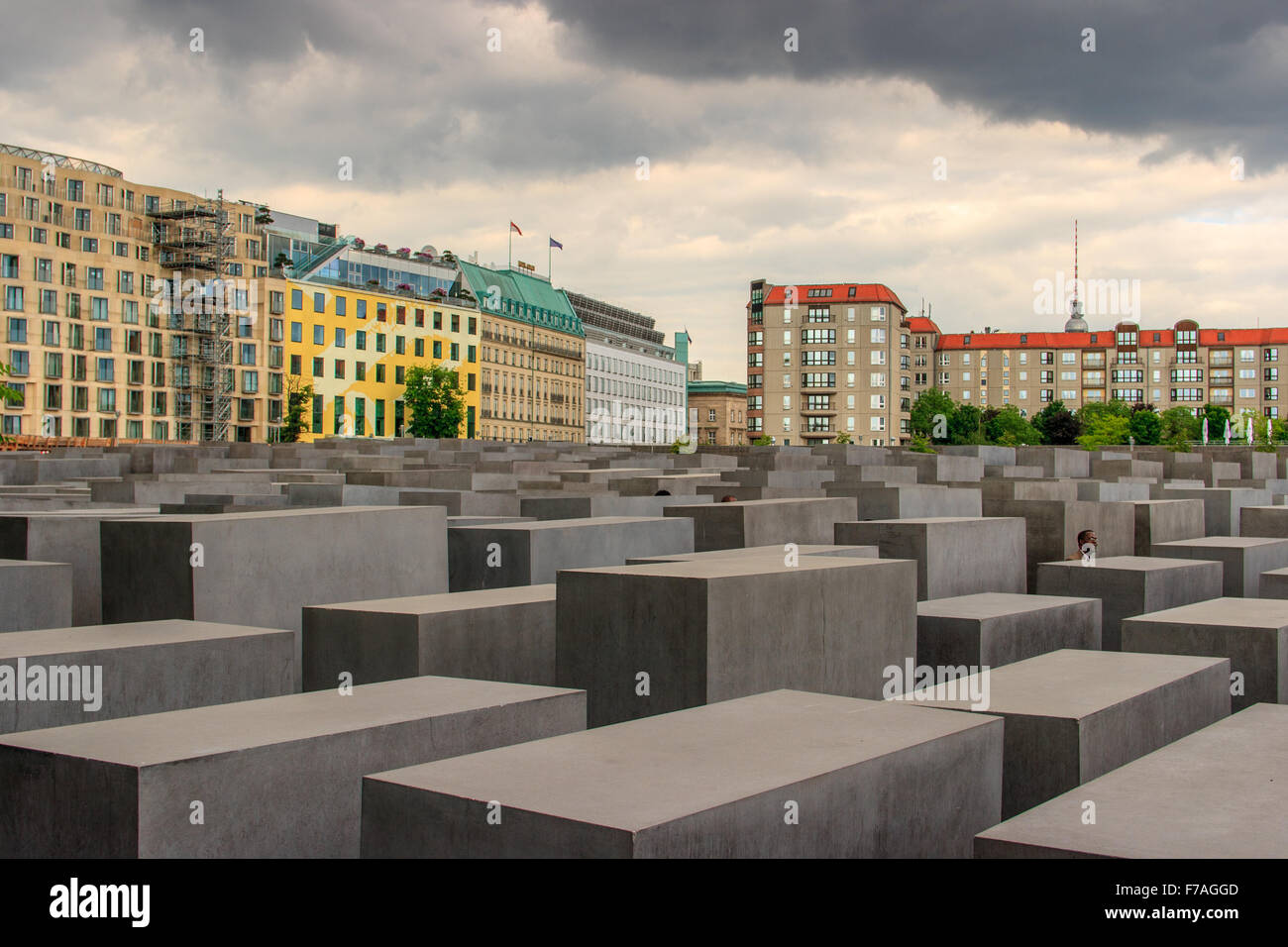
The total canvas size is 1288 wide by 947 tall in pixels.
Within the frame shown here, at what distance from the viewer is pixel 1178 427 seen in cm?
8394

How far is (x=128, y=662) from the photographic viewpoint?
6633 millimetres

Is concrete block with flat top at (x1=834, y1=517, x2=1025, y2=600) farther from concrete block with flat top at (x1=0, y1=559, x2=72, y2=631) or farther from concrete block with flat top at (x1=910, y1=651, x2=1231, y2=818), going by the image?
concrete block with flat top at (x1=0, y1=559, x2=72, y2=631)

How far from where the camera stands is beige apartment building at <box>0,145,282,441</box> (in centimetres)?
6744

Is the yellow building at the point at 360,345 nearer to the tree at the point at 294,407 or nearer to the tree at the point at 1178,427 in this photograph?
the tree at the point at 294,407

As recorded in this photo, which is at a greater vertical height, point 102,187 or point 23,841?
point 102,187

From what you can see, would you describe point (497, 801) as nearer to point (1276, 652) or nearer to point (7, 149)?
point (1276, 652)

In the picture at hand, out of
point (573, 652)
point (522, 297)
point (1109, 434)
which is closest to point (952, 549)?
point (573, 652)

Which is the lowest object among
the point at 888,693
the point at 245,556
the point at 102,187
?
the point at 888,693

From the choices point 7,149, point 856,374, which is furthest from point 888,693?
point 856,374

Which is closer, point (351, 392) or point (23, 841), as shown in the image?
point (23, 841)

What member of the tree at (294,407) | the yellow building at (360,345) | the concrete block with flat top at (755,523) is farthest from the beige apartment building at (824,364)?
the concrete block with flat top at (755,523)

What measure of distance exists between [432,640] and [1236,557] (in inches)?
362

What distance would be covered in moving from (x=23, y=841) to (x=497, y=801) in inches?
76.3

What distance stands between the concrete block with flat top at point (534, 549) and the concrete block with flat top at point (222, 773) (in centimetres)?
494
